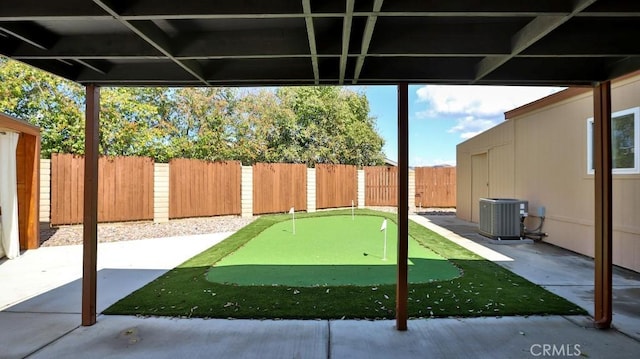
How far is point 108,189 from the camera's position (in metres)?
11.0

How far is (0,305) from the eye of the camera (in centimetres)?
448

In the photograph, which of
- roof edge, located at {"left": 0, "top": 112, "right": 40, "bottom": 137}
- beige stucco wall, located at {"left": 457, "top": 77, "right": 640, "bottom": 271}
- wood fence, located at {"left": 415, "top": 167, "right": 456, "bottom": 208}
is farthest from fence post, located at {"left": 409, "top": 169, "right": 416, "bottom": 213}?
roof edge, located at {"left": 0, "top": 112, "right": 40, "bottom": 137}

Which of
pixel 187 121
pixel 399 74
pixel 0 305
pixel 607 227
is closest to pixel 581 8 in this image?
pixel 399 74

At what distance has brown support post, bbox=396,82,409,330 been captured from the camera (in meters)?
3.69

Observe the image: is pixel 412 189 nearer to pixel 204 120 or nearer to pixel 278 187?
pixel 278 187

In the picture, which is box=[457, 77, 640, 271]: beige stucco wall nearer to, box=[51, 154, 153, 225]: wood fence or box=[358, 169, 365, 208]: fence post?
box=[358, 169, 365, 208]: fence post

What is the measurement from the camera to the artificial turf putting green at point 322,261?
5594mm

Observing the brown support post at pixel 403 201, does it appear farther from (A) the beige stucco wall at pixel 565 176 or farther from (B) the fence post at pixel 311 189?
(B) the fence post at pixel 311 189

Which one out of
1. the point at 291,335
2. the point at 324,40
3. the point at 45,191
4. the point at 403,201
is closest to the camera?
the point at 324,40

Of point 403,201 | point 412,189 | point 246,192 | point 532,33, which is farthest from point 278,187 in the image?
point 532,33

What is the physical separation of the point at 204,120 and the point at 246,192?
7.04 metres

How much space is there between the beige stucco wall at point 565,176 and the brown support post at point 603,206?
3199 mm

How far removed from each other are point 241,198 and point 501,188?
8860mm

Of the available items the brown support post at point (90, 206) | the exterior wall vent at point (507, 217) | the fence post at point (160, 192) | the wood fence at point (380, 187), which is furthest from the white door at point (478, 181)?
the brown support post at point (90, 206)
